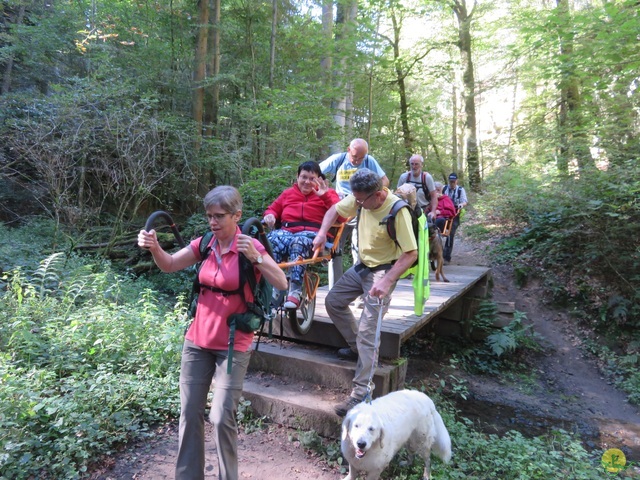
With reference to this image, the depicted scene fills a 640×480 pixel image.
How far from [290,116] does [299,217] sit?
18.5ft

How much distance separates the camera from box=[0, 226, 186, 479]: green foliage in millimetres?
3031

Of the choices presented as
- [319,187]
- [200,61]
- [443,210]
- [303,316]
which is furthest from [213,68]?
[303,316]

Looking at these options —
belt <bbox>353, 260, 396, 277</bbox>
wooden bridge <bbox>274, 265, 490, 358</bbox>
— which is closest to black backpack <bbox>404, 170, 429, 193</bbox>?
wooden bridge <bbox>274, 265, 490, 358</bbox>

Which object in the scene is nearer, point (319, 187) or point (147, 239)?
point (147, 239)

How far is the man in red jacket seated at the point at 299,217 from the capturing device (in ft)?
13.9

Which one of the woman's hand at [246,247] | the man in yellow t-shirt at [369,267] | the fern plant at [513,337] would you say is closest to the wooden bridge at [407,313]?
the man in yellow t-shirt at [369,267]

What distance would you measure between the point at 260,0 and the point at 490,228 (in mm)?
11105

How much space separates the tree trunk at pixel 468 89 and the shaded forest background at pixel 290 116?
0.08 meters

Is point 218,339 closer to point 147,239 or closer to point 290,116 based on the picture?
point 147,239

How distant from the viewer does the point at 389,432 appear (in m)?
2.86

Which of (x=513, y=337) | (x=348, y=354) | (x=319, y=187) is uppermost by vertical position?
(x=319, y=187)

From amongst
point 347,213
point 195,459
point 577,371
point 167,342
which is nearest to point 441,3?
point 577,371

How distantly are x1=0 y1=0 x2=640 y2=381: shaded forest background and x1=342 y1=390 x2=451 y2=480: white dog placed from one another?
679cm

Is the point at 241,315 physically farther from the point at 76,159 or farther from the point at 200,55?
the point at 200,55
